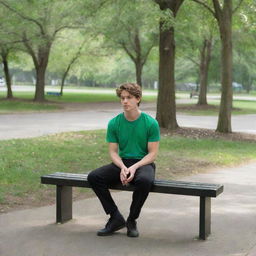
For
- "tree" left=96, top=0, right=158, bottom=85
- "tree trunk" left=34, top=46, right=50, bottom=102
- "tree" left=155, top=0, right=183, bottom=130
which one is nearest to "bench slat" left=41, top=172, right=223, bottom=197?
"tree" left=155, top=0, right=183, bottom=130

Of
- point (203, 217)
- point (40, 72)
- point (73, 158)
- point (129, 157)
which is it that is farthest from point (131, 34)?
point (203, 217)

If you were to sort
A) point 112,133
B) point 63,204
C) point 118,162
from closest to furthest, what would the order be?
point 118,162 → point 112,133 → point 63,204

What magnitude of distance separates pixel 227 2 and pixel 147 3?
2465 mm

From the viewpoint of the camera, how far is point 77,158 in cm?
1067

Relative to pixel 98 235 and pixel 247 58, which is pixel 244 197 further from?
pixel 247 58

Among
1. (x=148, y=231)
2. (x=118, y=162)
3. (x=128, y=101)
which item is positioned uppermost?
(x=128, y=101)

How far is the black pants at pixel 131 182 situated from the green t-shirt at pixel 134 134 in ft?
0.34

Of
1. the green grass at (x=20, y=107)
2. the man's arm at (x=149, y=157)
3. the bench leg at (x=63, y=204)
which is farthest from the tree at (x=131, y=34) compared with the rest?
the man's arm at (x=149, y=157)

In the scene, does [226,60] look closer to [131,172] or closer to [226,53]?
[226,53]

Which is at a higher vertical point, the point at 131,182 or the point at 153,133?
the point at 153,133

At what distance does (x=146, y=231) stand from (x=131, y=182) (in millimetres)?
585

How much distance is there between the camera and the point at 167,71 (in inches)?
675

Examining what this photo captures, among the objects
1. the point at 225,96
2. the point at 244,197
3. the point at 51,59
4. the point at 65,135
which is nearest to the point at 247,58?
the point at 51,59

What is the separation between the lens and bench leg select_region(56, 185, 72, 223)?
5859mm
